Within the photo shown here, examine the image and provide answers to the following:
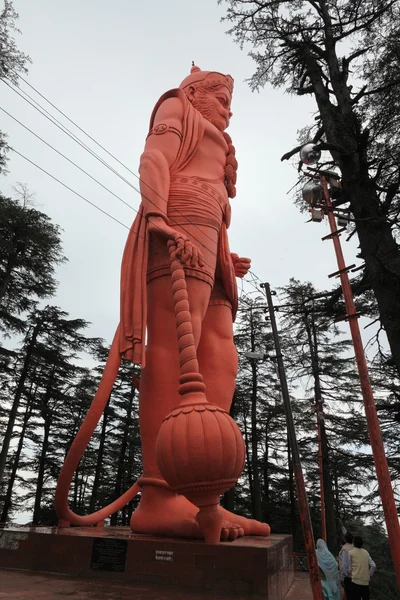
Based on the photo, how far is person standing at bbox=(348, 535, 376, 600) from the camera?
194 inches

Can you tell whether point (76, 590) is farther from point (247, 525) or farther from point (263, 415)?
point (263, 415)

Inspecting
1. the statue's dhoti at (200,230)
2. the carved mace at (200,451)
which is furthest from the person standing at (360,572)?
the statue's dhoti at (200,230)

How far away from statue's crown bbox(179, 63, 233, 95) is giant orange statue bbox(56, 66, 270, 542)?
63mm

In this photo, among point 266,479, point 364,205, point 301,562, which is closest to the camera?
point 364,205

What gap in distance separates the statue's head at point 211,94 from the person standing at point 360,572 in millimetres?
6245

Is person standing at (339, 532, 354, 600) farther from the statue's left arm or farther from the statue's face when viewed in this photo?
the statue's face

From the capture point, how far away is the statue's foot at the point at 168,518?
436 cm

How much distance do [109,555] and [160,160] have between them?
4541 millimetres

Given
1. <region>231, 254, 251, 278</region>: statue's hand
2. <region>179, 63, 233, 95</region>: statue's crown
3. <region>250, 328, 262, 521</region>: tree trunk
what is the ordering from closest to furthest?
<region>231, 254, 251, 278</region>: statue's hand, <region>179, 63, 233, 95</region>: statue's crown, <region>250, 328, 262, 521</region>: tree trunk

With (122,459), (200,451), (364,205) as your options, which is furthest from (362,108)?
(122,459)

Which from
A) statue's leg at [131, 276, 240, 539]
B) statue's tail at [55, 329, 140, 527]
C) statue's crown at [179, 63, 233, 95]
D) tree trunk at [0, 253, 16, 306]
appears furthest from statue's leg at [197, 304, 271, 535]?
tree trunk at [0, 253, 16, 306]

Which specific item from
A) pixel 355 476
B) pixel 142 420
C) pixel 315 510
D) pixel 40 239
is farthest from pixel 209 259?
pixel 315 510

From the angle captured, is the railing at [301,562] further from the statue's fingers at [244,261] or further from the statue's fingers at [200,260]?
the statue's fingers at [200,260]

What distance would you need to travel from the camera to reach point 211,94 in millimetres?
7297
